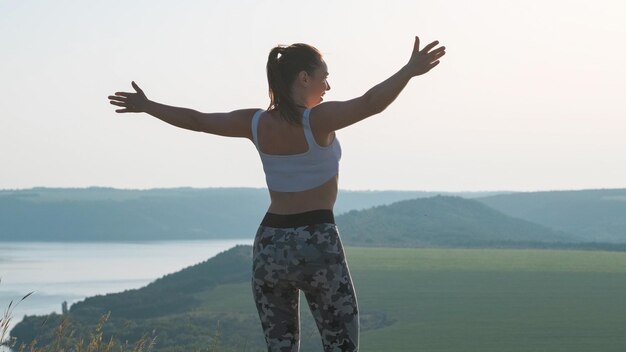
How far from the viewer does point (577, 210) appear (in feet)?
390

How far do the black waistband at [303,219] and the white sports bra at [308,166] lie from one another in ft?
0.31

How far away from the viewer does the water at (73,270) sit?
62056mm

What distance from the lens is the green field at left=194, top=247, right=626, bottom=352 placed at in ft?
107

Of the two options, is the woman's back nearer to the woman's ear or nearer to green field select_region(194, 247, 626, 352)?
the woman's ear

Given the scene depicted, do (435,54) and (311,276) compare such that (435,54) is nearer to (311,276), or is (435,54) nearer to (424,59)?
(424,59)

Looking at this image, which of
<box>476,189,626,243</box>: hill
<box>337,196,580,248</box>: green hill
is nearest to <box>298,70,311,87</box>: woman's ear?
<box>337,196,580,248</box>: green hill

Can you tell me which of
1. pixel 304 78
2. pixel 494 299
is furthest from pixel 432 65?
pixel 494 299

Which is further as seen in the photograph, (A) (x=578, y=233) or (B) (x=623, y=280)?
(A) (x=578, y=233)

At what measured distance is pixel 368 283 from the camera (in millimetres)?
47625

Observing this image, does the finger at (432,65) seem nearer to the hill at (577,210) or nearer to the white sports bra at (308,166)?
the white sports bra at (308,166)

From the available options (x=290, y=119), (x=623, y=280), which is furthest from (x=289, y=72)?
(x=623, y=280)

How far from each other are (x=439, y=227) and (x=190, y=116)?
7575 cm

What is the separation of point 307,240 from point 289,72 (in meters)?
→ 0.63

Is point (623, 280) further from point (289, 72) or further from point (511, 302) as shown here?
point (289, 72)
